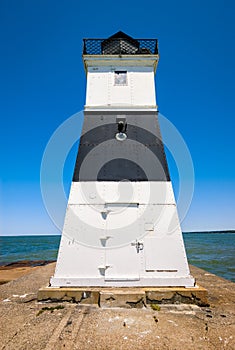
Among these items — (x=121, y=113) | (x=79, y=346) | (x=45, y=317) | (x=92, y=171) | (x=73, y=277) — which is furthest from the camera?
(x=121, y=113)

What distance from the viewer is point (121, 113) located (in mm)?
6121

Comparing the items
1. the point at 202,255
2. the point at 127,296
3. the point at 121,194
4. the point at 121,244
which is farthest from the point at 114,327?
the point at 202,255

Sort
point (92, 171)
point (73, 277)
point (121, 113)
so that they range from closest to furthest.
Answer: point (73, 277) → point (92, 171) → point (121, 113)

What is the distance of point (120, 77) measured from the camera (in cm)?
653

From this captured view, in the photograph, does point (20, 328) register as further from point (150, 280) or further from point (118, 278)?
point (150, 280)

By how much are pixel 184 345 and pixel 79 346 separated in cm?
155

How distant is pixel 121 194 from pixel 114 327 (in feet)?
9.01

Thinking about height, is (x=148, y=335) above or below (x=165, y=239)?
Result: below

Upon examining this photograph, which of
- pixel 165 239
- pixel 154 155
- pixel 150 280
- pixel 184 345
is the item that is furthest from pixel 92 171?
pixel 184 345

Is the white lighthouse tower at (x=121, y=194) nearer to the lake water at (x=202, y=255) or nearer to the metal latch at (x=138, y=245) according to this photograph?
the metal latch at (x=138, y=245)

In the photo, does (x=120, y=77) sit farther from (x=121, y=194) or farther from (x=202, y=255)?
(x=202, y=255)

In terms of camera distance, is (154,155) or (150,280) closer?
(150,280)

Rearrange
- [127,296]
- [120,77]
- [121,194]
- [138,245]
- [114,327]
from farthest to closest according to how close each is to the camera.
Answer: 1. [120,77]
2. [121,194]
3. [138,245]
4. [127,296]
5. [114,327]

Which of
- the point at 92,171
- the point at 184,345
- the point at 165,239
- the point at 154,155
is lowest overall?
the point at 184,345
